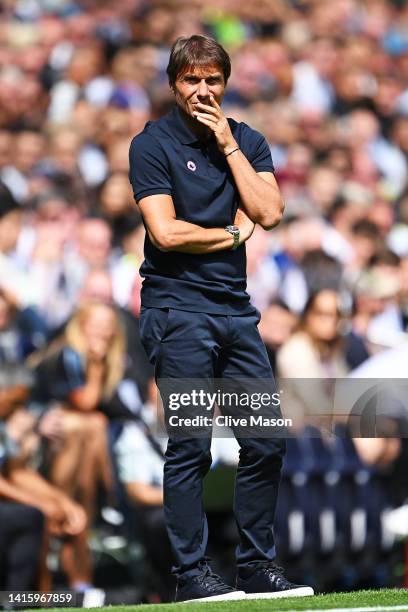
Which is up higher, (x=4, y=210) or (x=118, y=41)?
(x=118, y=41)

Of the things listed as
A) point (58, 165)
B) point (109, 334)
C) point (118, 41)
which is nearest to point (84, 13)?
point (118, 41)

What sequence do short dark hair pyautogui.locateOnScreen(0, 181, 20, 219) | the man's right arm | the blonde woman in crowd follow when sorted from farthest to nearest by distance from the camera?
1. short dark hair pyautogui.locateOnScreen(0, 181, 20, 219)
2. the blonde woman in crowd
3. the man's right arm

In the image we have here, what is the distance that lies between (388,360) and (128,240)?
1977 mm

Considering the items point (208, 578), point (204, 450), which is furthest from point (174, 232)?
point (208, 578)

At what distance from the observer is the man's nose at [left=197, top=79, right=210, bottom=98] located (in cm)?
465

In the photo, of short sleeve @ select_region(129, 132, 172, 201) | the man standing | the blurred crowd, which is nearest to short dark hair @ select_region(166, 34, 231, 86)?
the man standing

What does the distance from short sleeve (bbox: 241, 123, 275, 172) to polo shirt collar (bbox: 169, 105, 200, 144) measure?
0.21 meters

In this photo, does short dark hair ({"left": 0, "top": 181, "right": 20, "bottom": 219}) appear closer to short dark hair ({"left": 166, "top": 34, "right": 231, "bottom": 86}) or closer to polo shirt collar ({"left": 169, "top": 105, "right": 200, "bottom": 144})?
polo shirt collar ({"left": 169, "top": 105, "right": 200, "bottom": 144})

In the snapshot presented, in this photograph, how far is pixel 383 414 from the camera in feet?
26.7

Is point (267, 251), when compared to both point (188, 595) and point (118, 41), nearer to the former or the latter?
point (118, 41)

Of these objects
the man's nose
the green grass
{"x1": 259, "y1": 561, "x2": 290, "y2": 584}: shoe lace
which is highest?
the man's nose

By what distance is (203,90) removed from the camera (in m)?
4.65

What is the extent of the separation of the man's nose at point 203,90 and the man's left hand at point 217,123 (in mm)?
27

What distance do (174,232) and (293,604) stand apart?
4.55ft
